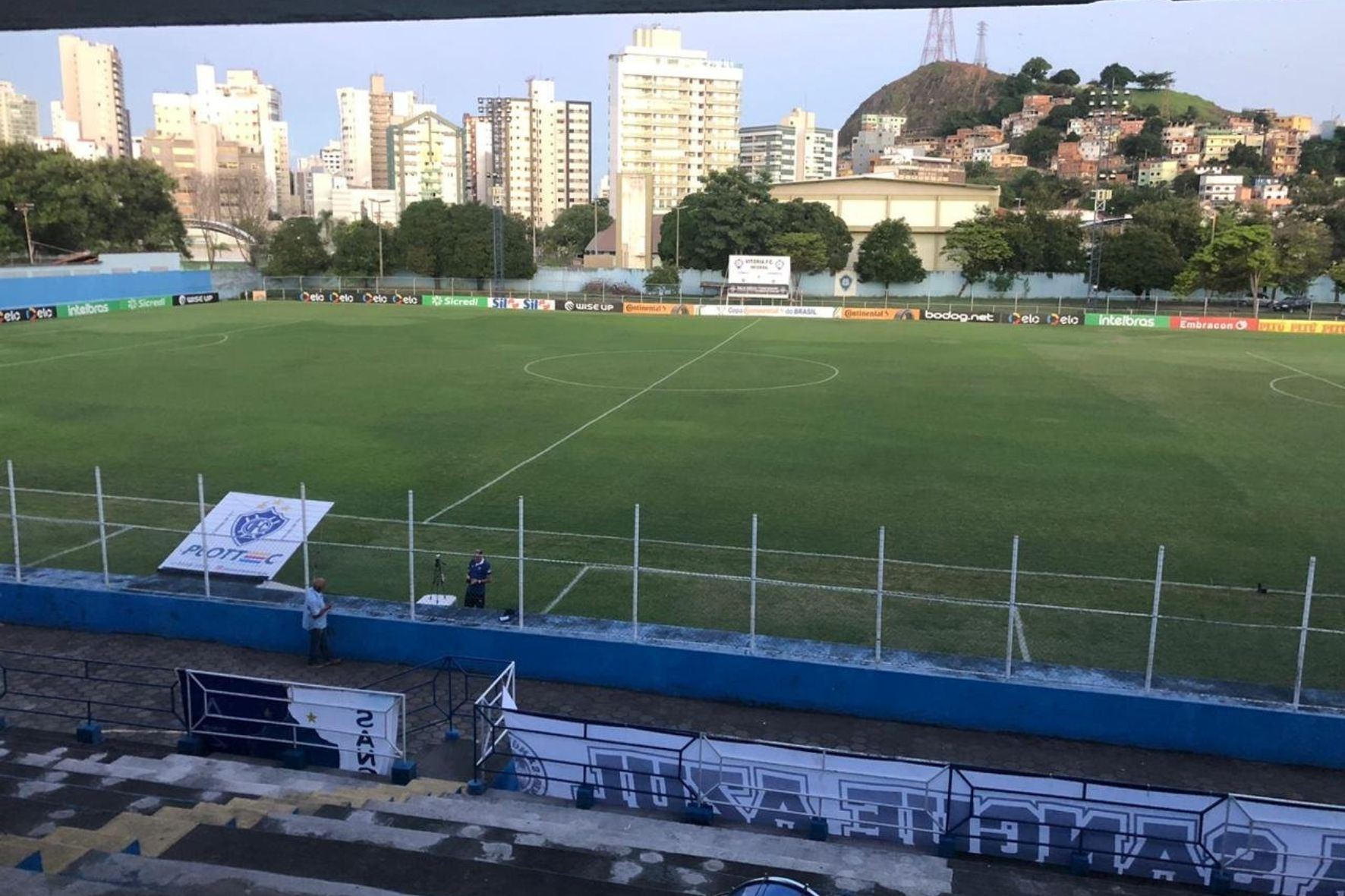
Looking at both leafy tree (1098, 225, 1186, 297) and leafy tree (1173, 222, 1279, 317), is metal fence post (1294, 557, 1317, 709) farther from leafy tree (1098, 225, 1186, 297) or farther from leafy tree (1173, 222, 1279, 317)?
leafy tree (1098, 225, 1186, 297)

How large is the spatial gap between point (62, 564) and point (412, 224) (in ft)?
223

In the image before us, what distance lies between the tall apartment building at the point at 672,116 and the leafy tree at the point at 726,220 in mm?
85283

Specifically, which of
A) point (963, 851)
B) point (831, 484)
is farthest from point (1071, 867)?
point (831, 484)

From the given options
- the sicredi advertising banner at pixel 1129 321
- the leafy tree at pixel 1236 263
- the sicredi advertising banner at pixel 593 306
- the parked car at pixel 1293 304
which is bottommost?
the sicredi advertising banner at pixel 1129 321

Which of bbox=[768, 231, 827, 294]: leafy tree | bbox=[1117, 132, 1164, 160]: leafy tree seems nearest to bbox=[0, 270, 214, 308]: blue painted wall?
bbox=[768, 231, 827, 294]: leafy tree

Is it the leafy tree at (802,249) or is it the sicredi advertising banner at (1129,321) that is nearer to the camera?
the sicredi advertising banner at (1129,321)

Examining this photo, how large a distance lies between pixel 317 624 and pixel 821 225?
7602 centimetres


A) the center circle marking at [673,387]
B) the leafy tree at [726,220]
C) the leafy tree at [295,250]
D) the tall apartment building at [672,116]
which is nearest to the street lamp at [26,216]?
the leafy tree at [295,250]

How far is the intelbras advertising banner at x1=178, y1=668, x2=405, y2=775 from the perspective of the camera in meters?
10.6

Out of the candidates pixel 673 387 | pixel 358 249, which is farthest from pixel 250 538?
pixel 358 249

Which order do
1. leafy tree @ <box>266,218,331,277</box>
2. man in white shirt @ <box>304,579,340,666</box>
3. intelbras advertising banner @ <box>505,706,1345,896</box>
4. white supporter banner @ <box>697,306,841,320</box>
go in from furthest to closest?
leafy tree @ <box>266,218,331,277</box> < white supporter banner @ <box>697,306,841,320</box> < man in white shirt @ <box>304,579,340,666</box> < intelbras advertising banner @ <box>505,706,1345,896</box>

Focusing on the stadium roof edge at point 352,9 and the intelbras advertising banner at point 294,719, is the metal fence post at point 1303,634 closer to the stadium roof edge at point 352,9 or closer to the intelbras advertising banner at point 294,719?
the stadium roof edge at point 352,9

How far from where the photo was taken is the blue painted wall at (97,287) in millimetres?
59031

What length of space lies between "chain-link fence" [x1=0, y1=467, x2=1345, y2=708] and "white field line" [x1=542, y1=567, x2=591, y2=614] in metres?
0.04
